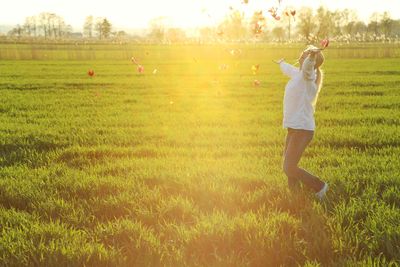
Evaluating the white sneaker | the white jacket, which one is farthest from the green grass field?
the white jacket

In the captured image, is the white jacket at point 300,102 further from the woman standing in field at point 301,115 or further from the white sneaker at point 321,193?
the white sneaker at point 321,193

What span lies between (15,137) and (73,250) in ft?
17.8

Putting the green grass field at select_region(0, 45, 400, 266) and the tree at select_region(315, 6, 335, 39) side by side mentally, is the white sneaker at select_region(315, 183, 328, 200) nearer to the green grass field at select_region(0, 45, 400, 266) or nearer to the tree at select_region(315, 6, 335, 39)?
A: the green grass field at select_region(0, 45, 400, 266)

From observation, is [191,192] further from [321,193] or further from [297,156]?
[321,193]

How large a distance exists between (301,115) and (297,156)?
0.46 meters

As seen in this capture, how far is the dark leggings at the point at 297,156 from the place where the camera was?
4.97m

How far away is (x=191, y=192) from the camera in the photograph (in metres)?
5.43

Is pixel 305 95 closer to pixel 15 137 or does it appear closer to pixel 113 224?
pixel 113 224

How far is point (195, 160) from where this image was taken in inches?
276

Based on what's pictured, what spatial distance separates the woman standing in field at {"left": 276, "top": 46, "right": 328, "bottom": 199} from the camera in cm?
491

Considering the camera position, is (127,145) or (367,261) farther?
(127,145)

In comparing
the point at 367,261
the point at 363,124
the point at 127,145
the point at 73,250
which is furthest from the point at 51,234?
the point at 363,124

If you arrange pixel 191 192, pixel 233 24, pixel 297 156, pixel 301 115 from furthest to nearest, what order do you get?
pixel 233 24 → pixel 191 192 → pixel 297 156 → pixel 301 115

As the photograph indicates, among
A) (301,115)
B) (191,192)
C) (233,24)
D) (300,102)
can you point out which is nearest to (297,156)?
(301,115)
